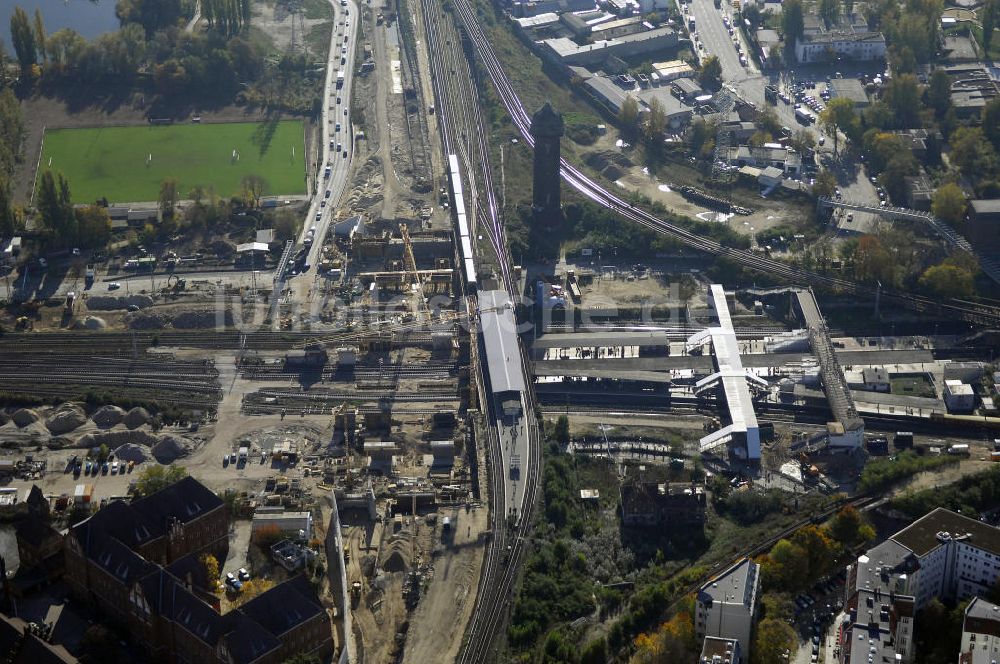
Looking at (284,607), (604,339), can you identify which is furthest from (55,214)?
(284,607)

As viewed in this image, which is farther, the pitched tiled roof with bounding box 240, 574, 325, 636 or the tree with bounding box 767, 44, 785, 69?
the tree with bounding box 767, 44, 785, 69

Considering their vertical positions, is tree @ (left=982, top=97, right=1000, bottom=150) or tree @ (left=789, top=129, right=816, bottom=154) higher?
tree @ (left=982, top=97, right=1000, bottom=150)

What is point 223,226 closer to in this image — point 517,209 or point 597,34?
point 517,209

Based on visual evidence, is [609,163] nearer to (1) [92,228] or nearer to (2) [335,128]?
(2) [335,128]

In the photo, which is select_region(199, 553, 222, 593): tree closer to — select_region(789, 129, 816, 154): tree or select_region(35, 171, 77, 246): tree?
select_region(35, 171, 77, 246): tree

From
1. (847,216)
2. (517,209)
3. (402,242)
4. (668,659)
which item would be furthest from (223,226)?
(668,659)

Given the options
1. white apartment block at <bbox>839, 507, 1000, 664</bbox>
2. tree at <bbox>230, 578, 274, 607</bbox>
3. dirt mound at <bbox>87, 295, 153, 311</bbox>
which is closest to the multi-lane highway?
dirt mound at <bbox>87, 295, 153, 311</bbox>

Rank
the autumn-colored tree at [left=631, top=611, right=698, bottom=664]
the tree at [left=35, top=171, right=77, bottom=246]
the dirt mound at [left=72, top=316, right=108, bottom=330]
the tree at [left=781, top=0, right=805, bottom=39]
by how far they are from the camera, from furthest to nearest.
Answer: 1. the tree at [left=781, top=0, right=805, bottom=39]
2. the tree at [left=35, top=171, right=77, bottom=246]
3. the dirt mound at [left=72, top=316, right=108, bottom=330]
4. the autumn-colored tree at [left=631, top=611, right=698, bottom=664]
